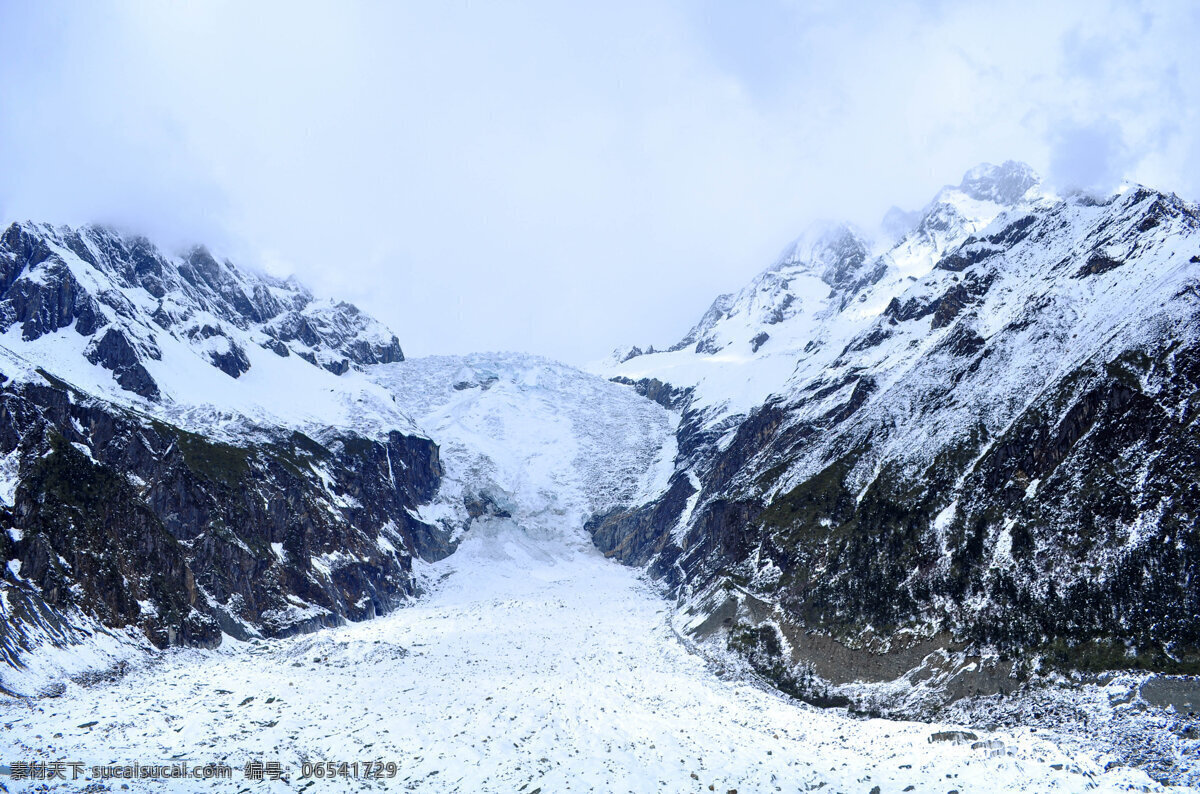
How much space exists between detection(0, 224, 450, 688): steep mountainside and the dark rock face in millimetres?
219

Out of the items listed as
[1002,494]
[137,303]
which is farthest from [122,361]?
[1002,494]

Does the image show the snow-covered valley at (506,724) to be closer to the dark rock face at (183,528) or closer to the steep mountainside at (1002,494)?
the dark rock face at (183,528)

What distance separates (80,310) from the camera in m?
119

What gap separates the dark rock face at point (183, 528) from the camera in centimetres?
6912

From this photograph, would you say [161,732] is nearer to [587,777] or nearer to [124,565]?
[587,777]

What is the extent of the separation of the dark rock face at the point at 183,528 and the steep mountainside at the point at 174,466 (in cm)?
Result: 22

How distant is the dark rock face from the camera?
69.1 m

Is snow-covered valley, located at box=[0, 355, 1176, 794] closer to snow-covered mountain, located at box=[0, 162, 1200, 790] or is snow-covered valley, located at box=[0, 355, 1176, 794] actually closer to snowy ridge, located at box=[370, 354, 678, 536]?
snow-covered mountain, located at box=[0, 162, 1200, 790]

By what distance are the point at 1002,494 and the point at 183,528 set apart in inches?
3195

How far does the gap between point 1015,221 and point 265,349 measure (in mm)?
140736

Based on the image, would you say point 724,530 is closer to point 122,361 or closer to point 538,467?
point 538,467

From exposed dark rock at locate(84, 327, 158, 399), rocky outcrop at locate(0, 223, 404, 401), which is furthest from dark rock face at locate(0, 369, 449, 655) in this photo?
rocky outcrop at locate(0, 223, 404, 401)

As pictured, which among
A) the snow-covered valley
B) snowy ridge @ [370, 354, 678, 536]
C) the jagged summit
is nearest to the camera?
the snow-covered valley

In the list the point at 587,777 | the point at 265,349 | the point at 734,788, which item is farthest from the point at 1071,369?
the point at 265,349
